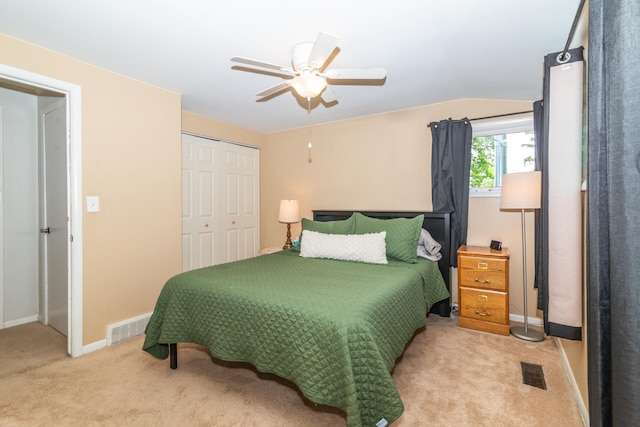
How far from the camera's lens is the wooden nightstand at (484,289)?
2.63m

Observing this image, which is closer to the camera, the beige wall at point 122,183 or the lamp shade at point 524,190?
the beige wall at point 122,183

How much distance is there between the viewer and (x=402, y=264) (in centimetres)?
260

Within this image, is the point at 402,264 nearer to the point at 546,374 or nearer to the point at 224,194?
the point at 546,374

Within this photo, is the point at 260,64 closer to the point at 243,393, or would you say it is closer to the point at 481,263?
the point at 243,393

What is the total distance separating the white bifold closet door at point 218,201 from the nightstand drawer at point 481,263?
298cm

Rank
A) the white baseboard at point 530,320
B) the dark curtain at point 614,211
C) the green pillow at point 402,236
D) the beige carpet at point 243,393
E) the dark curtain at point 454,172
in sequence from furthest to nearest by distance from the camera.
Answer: the dark curtain at point 454,172
the white baseboard at point 530,320
the green pillow at point 402,236
the beige carpet at point 243,393
the dark curtain at point 614,211

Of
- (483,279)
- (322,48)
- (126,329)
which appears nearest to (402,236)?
(483,279)

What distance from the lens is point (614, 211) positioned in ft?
2.32

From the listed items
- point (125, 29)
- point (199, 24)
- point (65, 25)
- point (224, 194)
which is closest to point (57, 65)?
point (65, 25)

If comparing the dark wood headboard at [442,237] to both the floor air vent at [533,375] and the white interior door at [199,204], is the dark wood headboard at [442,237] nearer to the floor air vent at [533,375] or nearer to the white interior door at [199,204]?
the floor air vent at [533,375]

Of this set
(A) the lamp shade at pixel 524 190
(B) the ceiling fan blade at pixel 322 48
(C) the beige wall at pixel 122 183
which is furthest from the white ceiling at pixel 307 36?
(A) the lamp shade at pixel 524 190

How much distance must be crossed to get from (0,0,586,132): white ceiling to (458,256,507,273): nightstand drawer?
156 cm

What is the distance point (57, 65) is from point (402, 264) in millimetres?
3147

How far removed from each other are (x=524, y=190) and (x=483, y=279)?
868 millimetres
